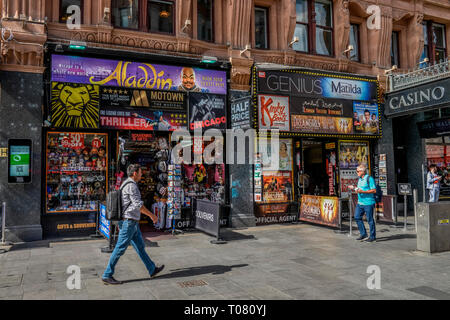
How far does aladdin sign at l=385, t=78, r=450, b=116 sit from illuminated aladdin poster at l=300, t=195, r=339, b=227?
206 inches

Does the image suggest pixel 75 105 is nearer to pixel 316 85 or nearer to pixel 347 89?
pixel 316 85

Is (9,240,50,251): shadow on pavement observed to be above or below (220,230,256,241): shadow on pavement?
above

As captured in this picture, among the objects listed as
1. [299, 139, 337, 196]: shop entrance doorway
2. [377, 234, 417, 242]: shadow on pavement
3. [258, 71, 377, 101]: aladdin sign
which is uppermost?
[258, 71, 377, 101]: aladdin sign

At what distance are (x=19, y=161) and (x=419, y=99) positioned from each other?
42.7 feet

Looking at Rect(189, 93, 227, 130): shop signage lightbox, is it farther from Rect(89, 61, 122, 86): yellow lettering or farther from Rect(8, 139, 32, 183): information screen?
Rect(8, 139, 32, 183): information screen

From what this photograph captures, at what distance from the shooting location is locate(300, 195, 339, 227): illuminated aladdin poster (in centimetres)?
1086

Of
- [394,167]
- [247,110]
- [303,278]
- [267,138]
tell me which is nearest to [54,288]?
[303,278]

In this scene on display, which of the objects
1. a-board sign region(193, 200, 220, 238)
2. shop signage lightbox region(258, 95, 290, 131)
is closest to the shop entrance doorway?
shop signage lightbox region(258, 95, 290, 131)

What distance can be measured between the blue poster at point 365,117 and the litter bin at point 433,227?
20.3ft

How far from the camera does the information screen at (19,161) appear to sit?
9383mm

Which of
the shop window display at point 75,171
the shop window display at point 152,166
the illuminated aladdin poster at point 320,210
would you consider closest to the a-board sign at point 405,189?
the illuminated aladdin poster at point 320,210

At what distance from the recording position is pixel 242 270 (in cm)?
680

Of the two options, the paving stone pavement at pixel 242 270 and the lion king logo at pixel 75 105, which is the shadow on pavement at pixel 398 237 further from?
the lion king logo at pixel 75 105

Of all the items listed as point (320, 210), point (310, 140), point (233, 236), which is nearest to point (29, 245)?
point (233, 236)
